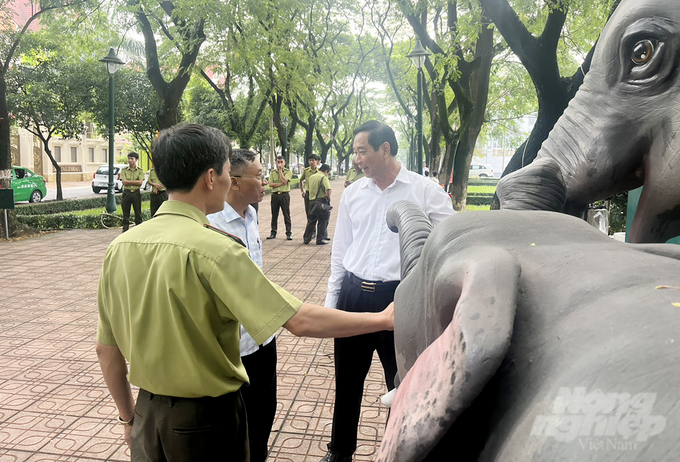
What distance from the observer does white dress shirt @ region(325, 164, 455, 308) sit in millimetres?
3070

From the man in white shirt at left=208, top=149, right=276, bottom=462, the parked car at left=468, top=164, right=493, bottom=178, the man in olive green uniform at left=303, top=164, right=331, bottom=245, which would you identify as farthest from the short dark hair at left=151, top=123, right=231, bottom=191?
the parked car at left=468, top=164, right=493, bottom=178

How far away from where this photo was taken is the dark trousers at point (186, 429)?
1935mm

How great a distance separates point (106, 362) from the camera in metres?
2.12

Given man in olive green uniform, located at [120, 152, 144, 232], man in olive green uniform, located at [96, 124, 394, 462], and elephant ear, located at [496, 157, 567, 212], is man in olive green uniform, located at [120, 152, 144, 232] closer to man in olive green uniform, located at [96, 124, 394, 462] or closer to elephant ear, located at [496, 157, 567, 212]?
man in olive green uniform, located at [96, 124, 394, 462]

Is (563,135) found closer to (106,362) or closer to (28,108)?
(106,362)

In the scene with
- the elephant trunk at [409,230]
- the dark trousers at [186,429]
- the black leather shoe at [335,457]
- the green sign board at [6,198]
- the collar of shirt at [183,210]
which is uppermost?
the elephant trunk at [409,230]

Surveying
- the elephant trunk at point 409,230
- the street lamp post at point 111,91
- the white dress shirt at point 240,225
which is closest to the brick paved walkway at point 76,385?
the white dress shirt at point 240,225

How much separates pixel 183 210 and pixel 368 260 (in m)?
1.35

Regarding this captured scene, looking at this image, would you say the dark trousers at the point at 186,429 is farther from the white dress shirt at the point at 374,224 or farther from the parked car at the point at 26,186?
the parked car at the point at 26,186

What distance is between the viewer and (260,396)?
2.89 m

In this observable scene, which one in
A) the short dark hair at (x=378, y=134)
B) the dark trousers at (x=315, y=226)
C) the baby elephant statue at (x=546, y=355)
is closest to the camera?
the baby elephant statue at (x=546, y=355)

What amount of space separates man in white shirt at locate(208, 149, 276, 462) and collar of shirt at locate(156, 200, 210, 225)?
86cm

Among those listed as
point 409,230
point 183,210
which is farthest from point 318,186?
point 409,230

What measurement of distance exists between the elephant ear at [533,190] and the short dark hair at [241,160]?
2.33 m
